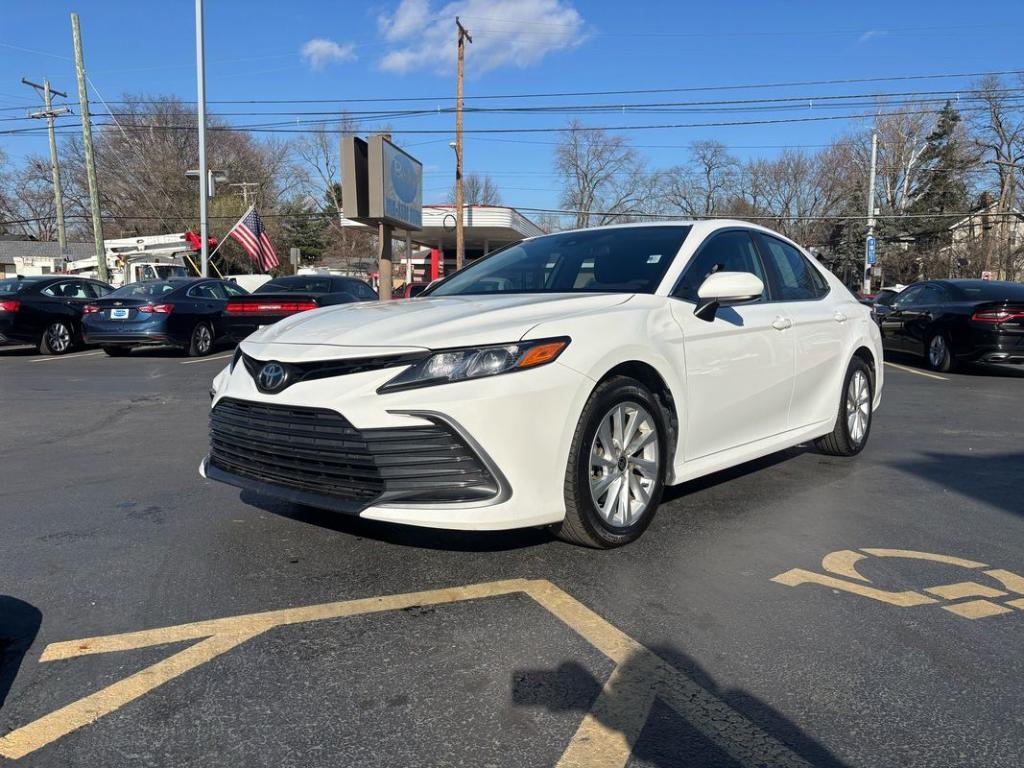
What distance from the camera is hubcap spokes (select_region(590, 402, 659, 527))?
3.54 meters

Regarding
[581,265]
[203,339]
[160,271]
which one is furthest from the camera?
[160,271]

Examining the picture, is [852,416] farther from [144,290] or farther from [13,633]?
[144,290]

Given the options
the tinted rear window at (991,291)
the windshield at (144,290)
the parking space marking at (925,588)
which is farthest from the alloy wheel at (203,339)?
the tinted rear window at (991,291)

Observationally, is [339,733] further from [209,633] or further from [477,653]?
[209,633]

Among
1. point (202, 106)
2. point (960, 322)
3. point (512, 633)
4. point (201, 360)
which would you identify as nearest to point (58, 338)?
point (201, 360)

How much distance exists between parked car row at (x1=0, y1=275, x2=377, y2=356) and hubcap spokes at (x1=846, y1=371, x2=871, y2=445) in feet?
31.3

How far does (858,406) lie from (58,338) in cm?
1384

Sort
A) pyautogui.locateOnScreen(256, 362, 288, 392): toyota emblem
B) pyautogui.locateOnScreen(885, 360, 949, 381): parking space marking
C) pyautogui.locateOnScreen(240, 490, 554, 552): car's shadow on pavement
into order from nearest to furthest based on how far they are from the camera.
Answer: pyautogui.locateOnScreen(256, 362, 288, 392): toyota emblem, pyautogui.locateOnScreen(240, 490, 554, 552): car's shadow on pavement, pyautogui.locateOnScreen(885, 360, 949, 381): parking space marking

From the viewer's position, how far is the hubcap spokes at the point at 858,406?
575 cm

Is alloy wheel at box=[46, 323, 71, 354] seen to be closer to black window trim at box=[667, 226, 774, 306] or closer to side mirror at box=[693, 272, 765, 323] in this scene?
black window trim at box=[667, 226, 774, 306]

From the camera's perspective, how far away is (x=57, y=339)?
14203 millimetres

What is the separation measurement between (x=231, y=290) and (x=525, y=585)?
1326cm

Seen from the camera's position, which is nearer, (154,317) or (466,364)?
(466,364)

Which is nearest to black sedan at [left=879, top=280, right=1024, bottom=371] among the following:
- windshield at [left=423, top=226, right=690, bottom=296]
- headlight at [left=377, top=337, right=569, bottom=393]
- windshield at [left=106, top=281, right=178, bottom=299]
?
windshield at [left=423, top=226, right=690, bottom=296]
